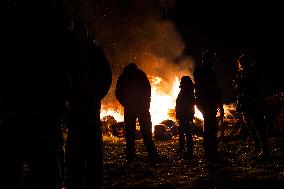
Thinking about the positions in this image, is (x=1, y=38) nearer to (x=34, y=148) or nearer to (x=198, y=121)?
(x=34, y=148)

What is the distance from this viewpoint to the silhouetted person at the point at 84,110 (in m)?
4.64

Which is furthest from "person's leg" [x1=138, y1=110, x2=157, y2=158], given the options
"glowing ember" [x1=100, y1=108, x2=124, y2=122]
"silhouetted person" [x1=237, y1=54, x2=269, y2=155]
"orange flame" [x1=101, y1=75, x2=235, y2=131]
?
"glowing ember" [x1=100, y1=108, x2=124, y2=122]

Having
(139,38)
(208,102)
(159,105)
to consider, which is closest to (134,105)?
(208,102)

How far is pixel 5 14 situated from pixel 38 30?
1.24 ft

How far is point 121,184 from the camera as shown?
5613mm

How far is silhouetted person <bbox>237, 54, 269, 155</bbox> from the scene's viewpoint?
7.65 meters

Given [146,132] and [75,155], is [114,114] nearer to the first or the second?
[146,132]

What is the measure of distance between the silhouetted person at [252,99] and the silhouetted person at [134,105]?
6.44 ft

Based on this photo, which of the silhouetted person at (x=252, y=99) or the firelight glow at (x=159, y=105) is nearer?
the silhouetted person at (x=252, y=99)

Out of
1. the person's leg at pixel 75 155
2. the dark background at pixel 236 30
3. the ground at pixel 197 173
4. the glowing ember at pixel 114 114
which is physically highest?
the dark background at pixel 236 30

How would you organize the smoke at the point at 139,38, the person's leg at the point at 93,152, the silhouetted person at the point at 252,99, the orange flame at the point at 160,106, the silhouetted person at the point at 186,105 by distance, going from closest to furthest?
1. the person's leg at the point at 93,152
2. the silhouetted person at the point at 252,99
3. the silhouetted person at the point at 186,105
4. the orange flame at the point at 160,106
5. the smoke at the point at 139,38

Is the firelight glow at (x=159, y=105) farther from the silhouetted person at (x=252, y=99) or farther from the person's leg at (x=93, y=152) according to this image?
the person's leg at (x=93, y=152)

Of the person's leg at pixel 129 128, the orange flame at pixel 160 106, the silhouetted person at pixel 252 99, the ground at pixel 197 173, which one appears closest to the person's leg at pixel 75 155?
the ground at pixel 197 173

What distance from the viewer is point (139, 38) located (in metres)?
27.4
